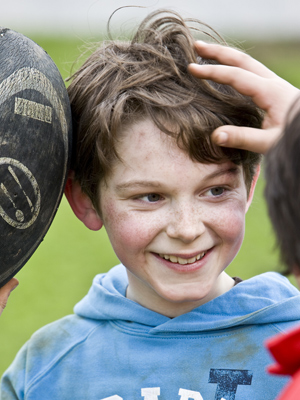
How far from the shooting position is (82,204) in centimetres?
290

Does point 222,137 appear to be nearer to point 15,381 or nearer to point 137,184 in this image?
point 137,184

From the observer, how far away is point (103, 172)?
2.67m

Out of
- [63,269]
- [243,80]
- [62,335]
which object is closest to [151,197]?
[243,80]

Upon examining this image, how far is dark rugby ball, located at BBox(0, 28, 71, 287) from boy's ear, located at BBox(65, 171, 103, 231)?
0.84 feet

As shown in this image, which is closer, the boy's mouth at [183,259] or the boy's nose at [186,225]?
the boy's nose at [186,225]

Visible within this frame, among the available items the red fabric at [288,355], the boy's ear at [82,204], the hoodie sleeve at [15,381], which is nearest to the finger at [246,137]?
the boy's ear at [82,204]

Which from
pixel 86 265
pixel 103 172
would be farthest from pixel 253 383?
pixel 86 265

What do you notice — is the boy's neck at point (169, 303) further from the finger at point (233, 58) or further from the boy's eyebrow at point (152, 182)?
the finger at point (233, 58)

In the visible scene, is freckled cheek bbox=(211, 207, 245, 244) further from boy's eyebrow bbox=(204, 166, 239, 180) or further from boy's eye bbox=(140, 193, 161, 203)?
boy's eye bbox=(140, 193, 161, 203)

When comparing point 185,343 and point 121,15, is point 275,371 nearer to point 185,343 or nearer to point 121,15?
point 185,343

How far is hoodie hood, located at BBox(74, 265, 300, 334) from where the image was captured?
2.64 meters

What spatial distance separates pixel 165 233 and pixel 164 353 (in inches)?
19.7

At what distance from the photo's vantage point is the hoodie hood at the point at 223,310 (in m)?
2.64

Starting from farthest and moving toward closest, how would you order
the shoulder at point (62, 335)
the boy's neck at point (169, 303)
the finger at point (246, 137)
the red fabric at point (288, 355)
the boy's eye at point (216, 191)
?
1. the shoulder at point (62, 335)
2. the boy's neck at point (169, 303)
3. the boy's eye at point (216, 191)
4. the finger at point (246, 137)
5. the red fabric at point (288, 355)
